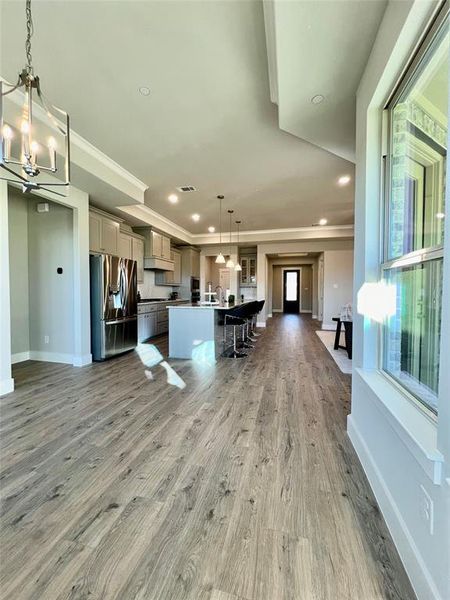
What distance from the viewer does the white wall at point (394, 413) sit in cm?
94

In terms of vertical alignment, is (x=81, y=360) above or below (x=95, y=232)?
below

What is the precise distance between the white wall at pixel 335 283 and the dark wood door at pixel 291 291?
548 centimetres

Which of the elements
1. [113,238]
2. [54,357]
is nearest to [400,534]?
[54,357]

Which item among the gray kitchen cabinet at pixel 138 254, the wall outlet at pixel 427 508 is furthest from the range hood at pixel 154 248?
the wall outlet at pixel 427 508

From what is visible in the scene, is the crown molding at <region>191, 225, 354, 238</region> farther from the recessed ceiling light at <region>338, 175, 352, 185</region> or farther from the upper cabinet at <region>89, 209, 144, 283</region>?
the recessed ceiling light at <region>338, 175, 352, 185</region>

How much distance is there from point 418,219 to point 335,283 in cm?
695

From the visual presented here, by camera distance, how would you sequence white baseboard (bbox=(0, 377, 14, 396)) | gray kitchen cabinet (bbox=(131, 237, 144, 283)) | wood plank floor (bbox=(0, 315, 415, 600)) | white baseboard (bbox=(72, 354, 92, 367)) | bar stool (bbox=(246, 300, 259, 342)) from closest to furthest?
wood plank floor (bbox=(0, 315, 415, 600)), white baseboard (bbox=(0, 377, 14, 396)), white baseboard (bbox=(72, 354, 92, 367)), bar stool (bbox=(246, 300, 259, 342)), gray kitchen cabinet (bbox=(131, 237, 144, 283))

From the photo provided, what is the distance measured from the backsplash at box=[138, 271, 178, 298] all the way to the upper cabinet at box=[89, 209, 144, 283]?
0.58 meters

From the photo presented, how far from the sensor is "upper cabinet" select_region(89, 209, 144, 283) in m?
4.72

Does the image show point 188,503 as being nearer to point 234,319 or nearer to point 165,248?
point 234,319

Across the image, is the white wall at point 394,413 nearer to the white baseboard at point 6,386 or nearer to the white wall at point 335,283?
the white baseboard at point 6,386

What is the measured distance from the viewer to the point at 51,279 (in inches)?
171

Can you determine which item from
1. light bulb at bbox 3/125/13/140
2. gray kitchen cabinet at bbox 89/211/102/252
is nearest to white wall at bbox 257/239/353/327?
gray kitchen cabinet at bbox 89/211/102/252

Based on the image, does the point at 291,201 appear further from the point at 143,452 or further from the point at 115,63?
the point at 143,452
